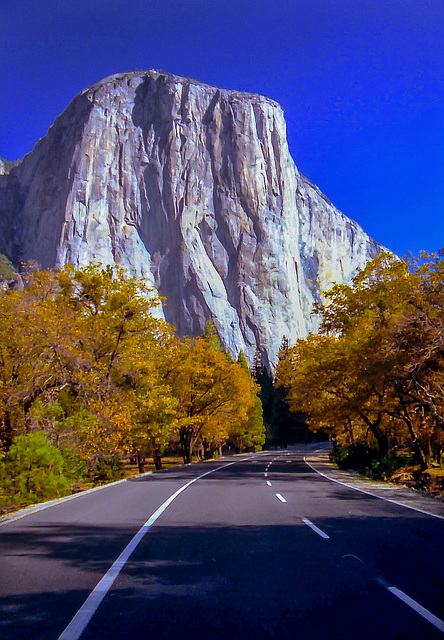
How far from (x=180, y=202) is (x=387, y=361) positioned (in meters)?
84.7

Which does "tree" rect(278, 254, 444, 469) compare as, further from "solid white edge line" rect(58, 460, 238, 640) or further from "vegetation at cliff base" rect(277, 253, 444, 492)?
"solid white edge line" rect(58, 460, 238, 640)

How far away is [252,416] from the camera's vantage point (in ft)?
208

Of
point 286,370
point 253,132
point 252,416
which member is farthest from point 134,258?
point 286,370

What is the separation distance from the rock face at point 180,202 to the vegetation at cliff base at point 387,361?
67.6 m

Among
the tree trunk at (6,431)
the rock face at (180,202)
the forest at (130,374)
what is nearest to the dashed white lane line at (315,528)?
the forest at (130,374)

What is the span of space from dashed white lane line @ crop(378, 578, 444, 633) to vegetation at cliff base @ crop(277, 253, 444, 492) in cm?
1324

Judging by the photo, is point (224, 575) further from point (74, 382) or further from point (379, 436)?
point (379, 436)

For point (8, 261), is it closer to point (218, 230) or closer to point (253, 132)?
point (218, 230)

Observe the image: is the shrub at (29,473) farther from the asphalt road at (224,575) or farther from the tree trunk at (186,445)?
the tree trunk at (186,445)

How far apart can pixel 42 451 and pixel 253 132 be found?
97.5 metres

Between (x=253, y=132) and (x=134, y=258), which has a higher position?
(x=253, y=132)

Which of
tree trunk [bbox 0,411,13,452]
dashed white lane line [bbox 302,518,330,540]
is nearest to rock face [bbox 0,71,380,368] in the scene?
tree trunk [bbox 0,411,13,452]

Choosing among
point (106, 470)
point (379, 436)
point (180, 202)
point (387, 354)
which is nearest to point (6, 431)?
point (106, 470)

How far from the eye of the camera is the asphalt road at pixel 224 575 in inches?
176
